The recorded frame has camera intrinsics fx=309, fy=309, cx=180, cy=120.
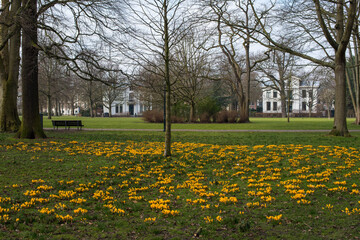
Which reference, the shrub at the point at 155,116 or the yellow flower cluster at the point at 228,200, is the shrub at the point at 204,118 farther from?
the yellow flower cluster at the point at 228,200

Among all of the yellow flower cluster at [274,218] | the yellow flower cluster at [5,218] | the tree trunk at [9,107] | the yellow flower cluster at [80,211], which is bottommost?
the yellow flower cluster at [274,218]

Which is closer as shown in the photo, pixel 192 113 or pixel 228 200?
pixel 228 200

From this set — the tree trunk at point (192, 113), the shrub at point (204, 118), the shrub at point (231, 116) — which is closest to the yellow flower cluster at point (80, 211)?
the tree trunk at point (192, 113)

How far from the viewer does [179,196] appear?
19.7ft

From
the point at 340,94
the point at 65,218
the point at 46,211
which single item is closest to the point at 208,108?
the point at 340,94

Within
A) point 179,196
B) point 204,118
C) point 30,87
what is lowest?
point 179,196

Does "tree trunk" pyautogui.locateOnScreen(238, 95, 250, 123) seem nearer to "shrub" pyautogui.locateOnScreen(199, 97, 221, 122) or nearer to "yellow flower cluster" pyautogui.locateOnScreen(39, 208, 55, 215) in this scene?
"shrub" pyautogui.locateOnScreen(199, 97, 221, 122)

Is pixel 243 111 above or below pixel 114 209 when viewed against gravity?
above

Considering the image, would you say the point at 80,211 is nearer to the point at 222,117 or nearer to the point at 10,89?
the point at 10,89

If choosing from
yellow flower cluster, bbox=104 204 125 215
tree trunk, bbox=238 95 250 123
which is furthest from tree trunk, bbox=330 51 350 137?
tree trunk, bbox=238 95 250 123

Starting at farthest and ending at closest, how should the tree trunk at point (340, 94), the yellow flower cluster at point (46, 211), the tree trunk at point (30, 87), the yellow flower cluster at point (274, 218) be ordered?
1. the tree trunk at point (340, 94)
2. the tree trunk at point (30, 87)
3. the yellow flower cluster at point (46, 211)
4. the yellow flower cluster at point (274, 218)

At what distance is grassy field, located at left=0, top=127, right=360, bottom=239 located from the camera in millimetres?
4332

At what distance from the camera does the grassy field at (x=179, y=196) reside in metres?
4.33

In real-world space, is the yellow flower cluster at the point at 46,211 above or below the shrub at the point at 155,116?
below
